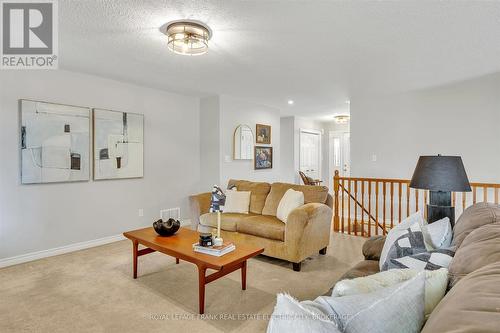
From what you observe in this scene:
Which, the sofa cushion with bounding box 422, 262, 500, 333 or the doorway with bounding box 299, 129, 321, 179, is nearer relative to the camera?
the sofa cushion with bounding box 422, 262, 500, 333

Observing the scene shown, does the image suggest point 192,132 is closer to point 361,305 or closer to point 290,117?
point 290,117

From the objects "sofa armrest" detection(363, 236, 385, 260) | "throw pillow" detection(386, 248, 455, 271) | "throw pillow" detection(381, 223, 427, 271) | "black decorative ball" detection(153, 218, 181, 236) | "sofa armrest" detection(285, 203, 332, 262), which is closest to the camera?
"throw pillow" detection(386, 248, 455, 271)

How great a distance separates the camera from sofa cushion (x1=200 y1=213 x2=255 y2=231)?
349cm

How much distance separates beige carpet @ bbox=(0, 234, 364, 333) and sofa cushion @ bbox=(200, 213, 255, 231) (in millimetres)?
519

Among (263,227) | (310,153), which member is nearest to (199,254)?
(263,227)

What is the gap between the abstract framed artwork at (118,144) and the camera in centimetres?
386

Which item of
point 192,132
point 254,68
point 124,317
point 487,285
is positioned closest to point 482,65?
point 254,68

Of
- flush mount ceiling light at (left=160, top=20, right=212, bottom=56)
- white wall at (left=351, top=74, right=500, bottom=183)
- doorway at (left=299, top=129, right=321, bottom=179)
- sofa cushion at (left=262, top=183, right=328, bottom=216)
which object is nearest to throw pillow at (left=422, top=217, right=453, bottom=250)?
sofa cushion at (left=262, top=183, right=328, bottom=216)

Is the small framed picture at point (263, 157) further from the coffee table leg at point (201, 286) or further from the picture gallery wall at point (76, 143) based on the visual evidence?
the coffee table leg at point (201, 286)

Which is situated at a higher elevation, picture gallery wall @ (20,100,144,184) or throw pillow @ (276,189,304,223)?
picture gallery wall @ (20,100,144,184)

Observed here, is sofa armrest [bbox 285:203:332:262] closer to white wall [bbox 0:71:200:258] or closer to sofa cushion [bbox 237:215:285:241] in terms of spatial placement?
sofa cushion [bbox 237:215:285:241]

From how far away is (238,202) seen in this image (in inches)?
151

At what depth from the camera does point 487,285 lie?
68cm

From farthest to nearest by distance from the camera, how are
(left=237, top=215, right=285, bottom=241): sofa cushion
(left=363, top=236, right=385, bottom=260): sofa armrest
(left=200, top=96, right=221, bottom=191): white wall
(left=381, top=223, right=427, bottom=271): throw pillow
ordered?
(left=200, top=96, right=221, bottom=191): white wall < (left=237, top=215, right=285, bottom=241): sofa cushion < (left=363, top=236, right=385, bottom=260): sofa armrest < (left=381, top=223, right=427, bottom=271): throw pillow
